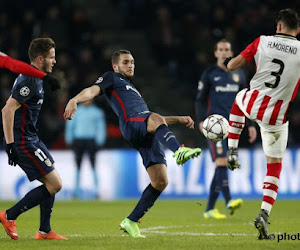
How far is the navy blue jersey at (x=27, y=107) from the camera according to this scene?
6.87 metres

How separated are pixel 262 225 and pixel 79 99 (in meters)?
2.01

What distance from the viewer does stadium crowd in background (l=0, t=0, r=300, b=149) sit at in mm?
15652

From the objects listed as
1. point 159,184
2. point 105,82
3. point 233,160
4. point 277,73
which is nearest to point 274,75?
point 277,73

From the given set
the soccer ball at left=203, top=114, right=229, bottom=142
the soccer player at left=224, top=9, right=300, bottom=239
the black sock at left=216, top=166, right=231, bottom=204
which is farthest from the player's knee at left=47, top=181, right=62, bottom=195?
the black sock at left=216, top=166, right=231, bottom=204

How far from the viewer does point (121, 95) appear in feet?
24.4

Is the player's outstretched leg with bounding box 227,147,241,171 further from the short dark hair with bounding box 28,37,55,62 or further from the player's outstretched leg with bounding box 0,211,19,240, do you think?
the player's outstretched leg with bounding box 0,211,19,240

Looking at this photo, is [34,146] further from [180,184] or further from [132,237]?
[180,184]

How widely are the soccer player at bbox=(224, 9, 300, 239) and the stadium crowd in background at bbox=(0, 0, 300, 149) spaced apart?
26.5 ft

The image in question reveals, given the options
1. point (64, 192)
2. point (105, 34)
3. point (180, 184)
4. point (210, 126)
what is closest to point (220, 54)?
point (210, 126)

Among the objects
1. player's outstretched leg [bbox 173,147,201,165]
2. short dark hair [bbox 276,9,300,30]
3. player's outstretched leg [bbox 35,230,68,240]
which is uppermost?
short dark hair [bbox 276,9,300,30]

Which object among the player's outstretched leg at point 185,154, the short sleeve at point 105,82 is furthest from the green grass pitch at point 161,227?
the short sleeve at point 105,82

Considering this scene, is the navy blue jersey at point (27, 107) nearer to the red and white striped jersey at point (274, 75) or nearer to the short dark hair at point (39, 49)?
the short dark hair at point (39, 49)

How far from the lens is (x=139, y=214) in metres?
7.28

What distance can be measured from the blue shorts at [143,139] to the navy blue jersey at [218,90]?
10.3 ft
